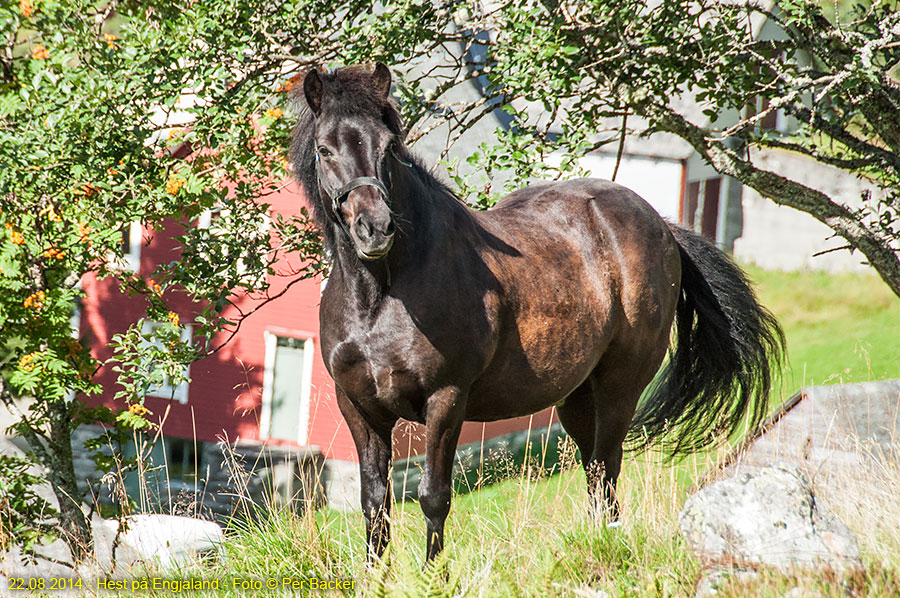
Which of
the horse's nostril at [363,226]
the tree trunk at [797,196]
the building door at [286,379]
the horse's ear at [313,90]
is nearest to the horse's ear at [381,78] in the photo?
the horse's ear at [313,90]

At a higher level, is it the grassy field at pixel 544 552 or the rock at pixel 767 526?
the rock at pixel 767 526

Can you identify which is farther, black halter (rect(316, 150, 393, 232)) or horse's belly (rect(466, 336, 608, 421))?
horse's belly (rect(466, 336, 608, 421))

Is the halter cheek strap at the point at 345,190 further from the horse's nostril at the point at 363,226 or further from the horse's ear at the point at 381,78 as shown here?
the horse's ear at the point at 381,78

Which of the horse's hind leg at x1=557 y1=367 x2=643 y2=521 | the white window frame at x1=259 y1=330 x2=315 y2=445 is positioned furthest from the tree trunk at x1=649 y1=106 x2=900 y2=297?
the white window frame at x1=259 y1=330 x2=315 y2=445

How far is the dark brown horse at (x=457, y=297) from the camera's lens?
3.34 meters

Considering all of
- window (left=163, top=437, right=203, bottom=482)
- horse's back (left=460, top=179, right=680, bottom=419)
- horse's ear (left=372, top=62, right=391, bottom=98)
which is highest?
horse's ear (left=372, top=62, right=391, bottom=98)

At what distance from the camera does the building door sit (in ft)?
48.5

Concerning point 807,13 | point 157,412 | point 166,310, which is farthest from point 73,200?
point 157,412

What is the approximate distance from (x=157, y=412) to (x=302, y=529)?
12324 mm

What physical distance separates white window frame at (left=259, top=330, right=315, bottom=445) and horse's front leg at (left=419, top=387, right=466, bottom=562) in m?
10.8

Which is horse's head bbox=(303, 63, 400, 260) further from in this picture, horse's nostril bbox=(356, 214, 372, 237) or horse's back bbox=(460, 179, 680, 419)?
horse's back bbox=(460, 179, 680, 419)

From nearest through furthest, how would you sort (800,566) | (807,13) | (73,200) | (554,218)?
(800,566) < (554,218) < (807,13) < (73,200)

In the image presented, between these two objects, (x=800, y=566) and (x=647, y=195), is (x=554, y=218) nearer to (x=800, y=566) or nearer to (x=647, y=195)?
(x=800, y=566)

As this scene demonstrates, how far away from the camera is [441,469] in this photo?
139 inches
